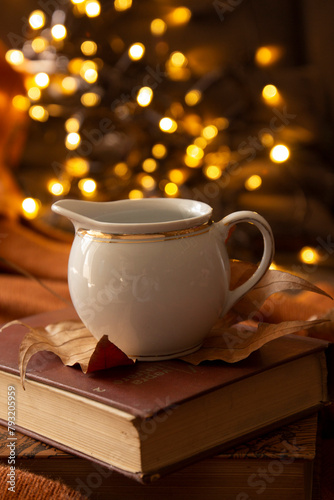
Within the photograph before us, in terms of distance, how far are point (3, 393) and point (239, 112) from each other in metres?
0.84

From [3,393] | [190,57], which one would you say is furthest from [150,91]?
[3,393]

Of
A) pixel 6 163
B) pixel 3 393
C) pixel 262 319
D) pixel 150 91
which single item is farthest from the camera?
pixel 6 163

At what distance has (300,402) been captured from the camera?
0.53m

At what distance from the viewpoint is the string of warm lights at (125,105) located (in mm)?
1172

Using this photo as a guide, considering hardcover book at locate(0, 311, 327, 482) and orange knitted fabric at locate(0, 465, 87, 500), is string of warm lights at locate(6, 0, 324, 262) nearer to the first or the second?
hardcover book at locate(0, 311, 327, 482)

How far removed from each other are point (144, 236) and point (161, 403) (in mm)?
136

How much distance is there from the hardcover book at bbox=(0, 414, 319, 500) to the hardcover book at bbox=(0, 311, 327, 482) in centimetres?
1

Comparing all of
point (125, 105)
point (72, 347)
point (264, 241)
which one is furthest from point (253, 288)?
point (125, 105)

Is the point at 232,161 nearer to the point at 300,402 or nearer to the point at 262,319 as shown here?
the point at 262,319

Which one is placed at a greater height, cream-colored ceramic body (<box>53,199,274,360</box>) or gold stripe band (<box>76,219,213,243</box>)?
gold stripe band (<box>76,219,213,243</box>)

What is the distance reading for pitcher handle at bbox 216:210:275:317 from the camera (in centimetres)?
53

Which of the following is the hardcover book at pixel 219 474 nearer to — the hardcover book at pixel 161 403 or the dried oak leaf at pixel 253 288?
the hardcover book at pixel 161 403

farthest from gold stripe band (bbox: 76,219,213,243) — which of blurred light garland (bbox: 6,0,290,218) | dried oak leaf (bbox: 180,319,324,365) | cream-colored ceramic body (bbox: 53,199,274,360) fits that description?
blurred light garland (bbox: 6,0,290,218)

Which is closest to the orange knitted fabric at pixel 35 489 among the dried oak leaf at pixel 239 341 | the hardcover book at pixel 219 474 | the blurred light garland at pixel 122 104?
the hardcover book at pixel 219 474
